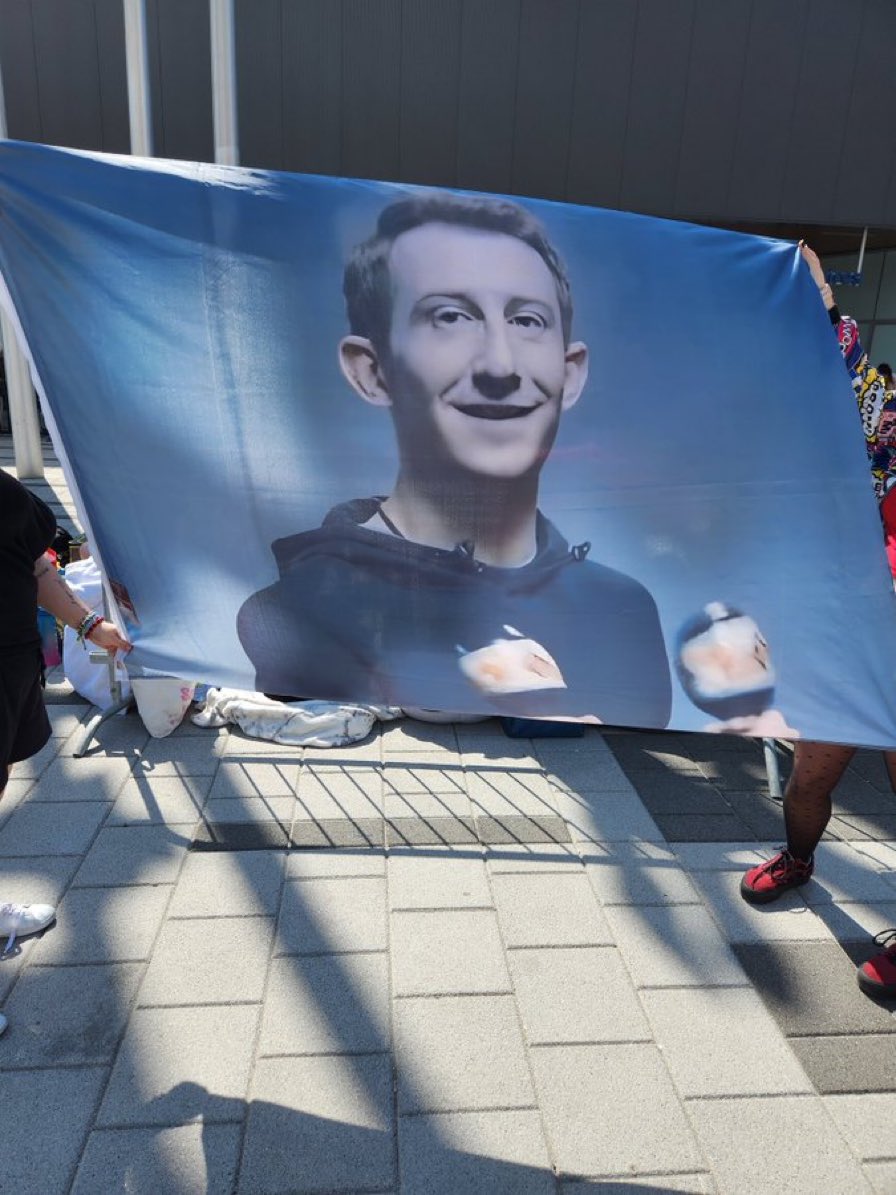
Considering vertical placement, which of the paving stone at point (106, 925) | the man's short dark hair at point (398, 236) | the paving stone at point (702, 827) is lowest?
the paving stone at point (702, 827)

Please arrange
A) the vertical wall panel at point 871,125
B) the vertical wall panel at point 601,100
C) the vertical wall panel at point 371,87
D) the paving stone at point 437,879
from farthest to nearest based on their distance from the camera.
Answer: the vertical wall panel at point 871,125, the vertical wall panel at point 601,100, the vertical wall panel at point 371,87, the paving stone at point 437,879

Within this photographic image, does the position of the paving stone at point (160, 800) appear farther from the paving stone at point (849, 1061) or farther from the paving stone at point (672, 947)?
the paving stone at point (849, 1061)

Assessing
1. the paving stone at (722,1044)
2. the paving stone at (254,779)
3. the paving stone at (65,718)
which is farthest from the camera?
the paving stone at (65,718)

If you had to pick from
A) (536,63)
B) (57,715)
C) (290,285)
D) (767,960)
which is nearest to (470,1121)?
(767,960)

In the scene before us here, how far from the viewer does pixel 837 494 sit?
240 cm

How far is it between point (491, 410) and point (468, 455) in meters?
0.15

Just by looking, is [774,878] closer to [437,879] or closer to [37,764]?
[437,879]

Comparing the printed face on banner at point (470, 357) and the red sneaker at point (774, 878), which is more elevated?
the printed face on banner at point (470, 357)

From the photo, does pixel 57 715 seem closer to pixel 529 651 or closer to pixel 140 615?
pixel 140 615

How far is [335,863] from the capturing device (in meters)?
3.34

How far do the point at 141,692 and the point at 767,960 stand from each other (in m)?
3.17

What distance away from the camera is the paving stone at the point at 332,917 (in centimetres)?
288

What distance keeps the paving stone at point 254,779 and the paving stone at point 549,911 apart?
3.95 feet

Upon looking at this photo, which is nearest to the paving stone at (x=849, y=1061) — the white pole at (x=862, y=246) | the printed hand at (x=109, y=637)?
the printed hand at (x=109, y=637)
